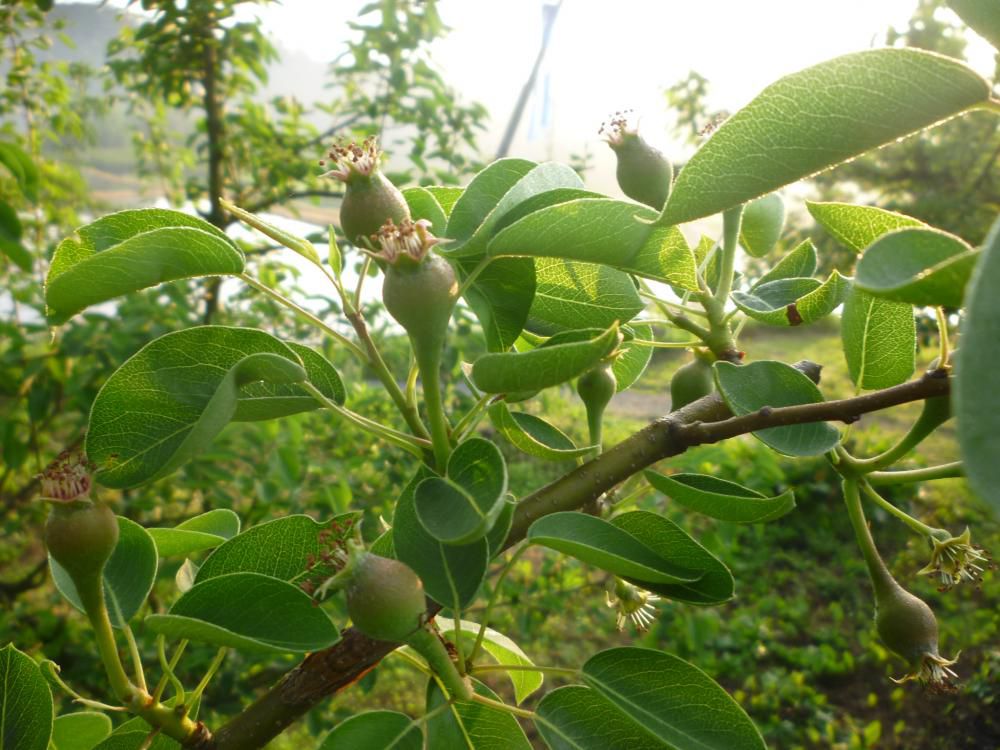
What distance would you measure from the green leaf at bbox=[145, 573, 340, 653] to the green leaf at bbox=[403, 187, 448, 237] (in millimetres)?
324

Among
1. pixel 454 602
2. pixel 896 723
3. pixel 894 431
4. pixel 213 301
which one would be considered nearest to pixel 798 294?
pixel 454 602

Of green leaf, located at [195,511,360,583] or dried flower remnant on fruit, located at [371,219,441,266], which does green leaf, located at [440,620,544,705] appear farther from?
dried flower remnant on fruit, located at [371,219,441,266]

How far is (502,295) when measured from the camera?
612mm

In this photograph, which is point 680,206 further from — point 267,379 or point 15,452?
point 15,452

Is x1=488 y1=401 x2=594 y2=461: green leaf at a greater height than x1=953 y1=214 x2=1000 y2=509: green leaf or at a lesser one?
lesser

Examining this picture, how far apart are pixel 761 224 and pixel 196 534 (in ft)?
2.27

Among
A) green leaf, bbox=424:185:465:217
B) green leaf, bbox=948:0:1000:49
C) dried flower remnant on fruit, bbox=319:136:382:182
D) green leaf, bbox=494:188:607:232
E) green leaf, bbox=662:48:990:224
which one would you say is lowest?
green leaf, bbox=424:185:465:217

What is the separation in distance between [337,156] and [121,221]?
0.19 m

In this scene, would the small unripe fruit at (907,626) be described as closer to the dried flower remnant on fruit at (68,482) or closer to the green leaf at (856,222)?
the green leaf at (856,222)

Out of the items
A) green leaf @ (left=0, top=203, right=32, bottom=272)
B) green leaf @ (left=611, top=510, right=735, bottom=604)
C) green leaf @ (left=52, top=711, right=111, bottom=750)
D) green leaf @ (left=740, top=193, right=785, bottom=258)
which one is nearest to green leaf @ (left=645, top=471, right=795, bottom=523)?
green leaf @ (left=611, top=510, right=735, bottom=604)

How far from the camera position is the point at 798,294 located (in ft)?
2.38

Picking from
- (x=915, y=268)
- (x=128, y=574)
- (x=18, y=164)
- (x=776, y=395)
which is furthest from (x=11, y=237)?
(x=915, y=268)

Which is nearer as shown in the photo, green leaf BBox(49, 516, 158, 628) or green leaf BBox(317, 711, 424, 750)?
green leaf BBox(317, 711, 424, 750)

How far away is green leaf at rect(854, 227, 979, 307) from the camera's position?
361mm
